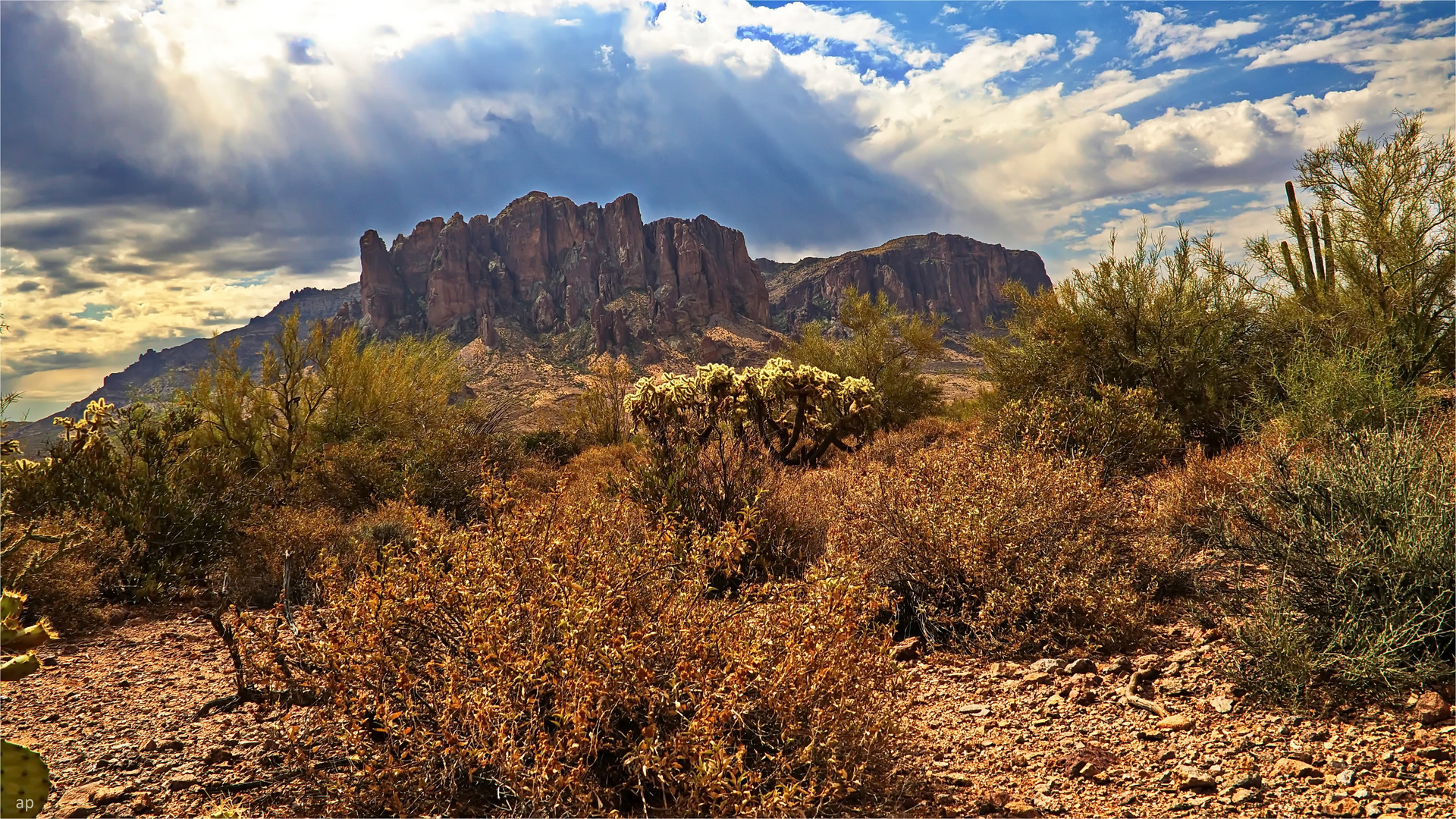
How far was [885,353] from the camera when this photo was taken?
60.0 feet

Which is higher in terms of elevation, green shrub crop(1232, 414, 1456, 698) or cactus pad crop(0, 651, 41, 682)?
cactus pad crop(0, 651, 41, 682)

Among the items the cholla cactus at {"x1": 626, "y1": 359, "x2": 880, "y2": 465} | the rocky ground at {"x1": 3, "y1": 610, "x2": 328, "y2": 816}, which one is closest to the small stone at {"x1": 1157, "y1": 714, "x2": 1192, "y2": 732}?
the rocky ground at {"x1": 3, "y1": 610, "x2": 328, "y2": 816}

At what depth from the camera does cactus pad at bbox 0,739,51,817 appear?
5.70 ft

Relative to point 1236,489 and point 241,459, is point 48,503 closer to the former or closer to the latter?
point 241,459

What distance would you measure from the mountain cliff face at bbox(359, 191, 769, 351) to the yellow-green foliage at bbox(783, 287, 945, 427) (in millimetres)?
65991

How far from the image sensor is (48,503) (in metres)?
6.78

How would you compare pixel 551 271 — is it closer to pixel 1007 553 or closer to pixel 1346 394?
pixel 1346 394

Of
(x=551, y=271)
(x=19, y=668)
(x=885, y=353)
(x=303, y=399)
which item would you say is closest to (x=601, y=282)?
(x=551, y=271)

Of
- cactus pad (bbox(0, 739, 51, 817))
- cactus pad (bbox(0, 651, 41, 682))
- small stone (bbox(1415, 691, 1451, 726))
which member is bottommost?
small stone (bbox(1415, 691, 1451, 726))

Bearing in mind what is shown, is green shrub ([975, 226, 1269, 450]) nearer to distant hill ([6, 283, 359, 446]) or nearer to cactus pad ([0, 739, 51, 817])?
cactus pad ([0, 739, 51, 817])

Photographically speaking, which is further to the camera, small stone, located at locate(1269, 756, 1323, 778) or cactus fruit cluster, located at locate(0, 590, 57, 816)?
small stone, located at locate(1269, 756, 1323, 778)

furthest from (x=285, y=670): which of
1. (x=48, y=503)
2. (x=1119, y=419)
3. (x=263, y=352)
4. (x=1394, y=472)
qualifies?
(x=263, y=352)

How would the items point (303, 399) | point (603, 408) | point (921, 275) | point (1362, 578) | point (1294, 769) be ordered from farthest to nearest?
1. point (921, 275)
2. point (603, 408)
3. point (303, 399)
4. point (1362, 578)
5. point (1294, 769)

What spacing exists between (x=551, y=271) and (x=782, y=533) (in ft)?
333
